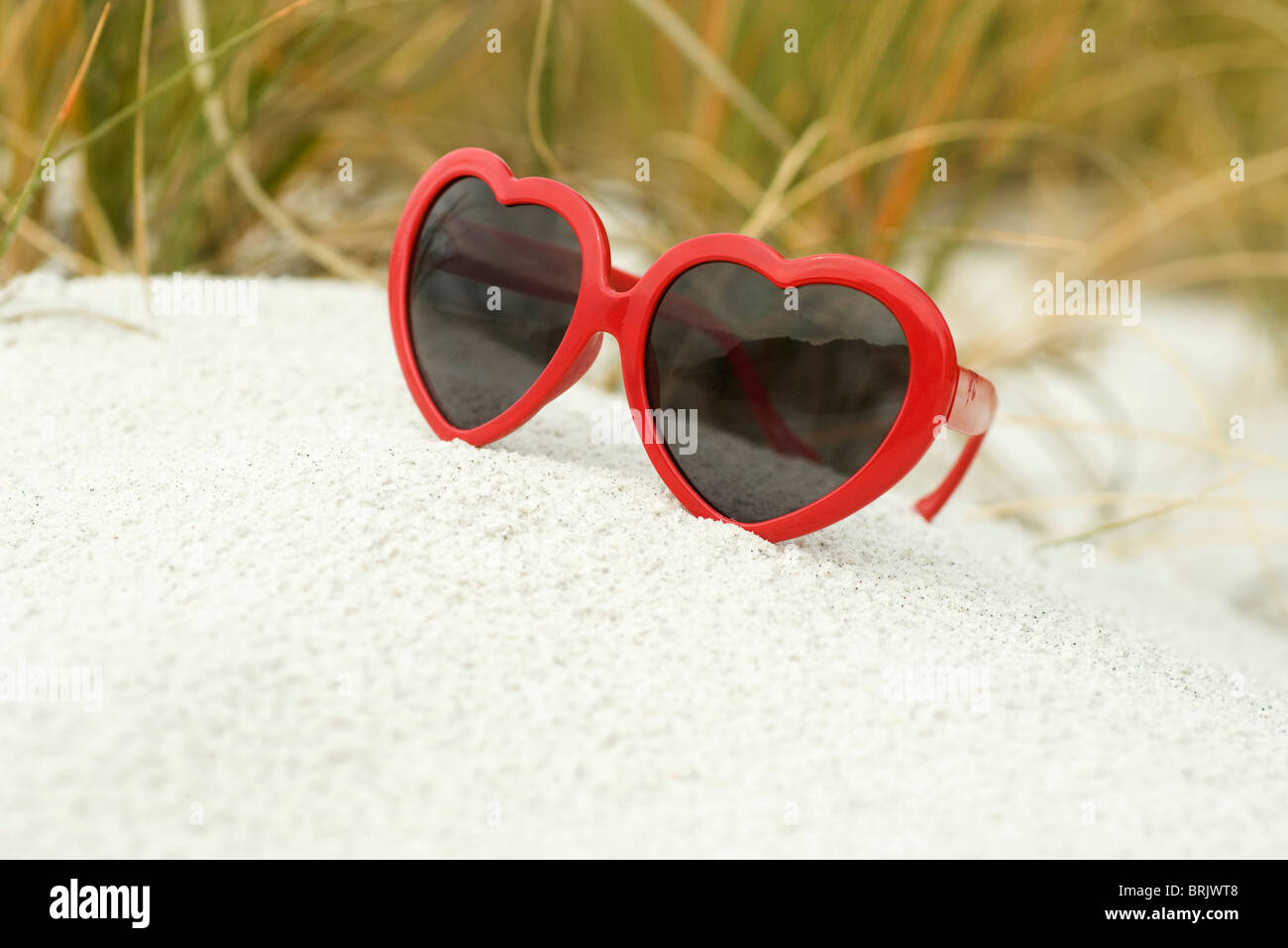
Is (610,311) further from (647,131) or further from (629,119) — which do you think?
(629,119)

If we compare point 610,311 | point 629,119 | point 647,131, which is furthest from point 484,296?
point 629,119

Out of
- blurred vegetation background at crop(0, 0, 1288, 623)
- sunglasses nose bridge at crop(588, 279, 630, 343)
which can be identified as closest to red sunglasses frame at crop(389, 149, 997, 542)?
sunglasses nose bridge at crop(588, 279, 630, 343)

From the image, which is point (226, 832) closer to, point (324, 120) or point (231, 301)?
point (231, 301)

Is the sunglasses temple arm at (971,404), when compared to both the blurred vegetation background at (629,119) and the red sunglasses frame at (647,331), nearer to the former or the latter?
the red sunglasses frame at (647,331)

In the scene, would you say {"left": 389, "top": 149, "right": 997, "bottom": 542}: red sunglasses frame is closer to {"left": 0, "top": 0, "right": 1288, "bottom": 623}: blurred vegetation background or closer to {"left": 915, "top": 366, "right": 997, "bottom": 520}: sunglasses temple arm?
{"left": 915, "top": 366, "right": 997, "bottom": 520}: sunglasses temple arm

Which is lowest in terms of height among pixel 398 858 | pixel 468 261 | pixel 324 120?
pixel 398 858
